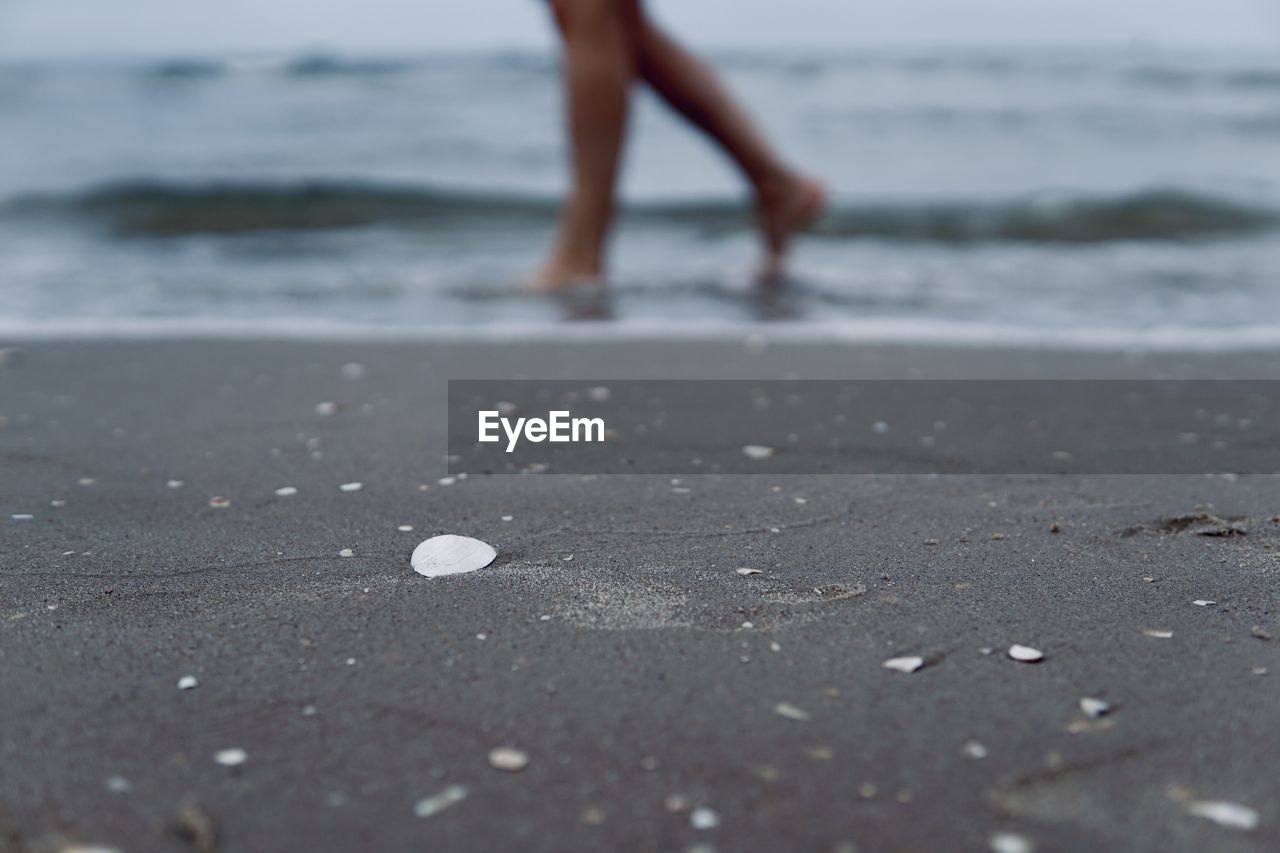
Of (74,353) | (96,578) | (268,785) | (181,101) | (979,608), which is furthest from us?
(181,101)

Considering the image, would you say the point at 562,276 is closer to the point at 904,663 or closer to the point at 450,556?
the point at 450,556

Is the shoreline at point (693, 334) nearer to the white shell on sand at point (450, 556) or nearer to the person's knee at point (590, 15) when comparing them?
the person's knee at point (590, 15)

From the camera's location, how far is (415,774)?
1229 mm

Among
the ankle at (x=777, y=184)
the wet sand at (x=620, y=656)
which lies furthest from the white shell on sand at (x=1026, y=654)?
the ankle at (x=777, y=184)

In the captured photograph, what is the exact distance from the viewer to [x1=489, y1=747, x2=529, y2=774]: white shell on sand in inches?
48.8

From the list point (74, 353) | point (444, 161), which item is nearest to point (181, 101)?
point (444, 161)

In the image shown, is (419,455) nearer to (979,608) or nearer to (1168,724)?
(979,608)

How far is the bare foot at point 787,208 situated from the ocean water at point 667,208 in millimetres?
221

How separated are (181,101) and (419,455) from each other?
14.2m

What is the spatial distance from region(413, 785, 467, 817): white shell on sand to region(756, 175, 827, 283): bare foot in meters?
3.86

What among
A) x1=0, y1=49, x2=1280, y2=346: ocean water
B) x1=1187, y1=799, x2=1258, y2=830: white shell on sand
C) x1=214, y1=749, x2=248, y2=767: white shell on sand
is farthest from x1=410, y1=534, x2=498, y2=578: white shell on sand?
x1=0, y1=49, x2=1280, y2=346: ocean water

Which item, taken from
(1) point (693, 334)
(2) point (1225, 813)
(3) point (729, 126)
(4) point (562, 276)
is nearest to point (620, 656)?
(2) point (1225, 813)

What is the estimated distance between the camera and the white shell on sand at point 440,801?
3.83 feet

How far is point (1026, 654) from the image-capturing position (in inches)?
59.1
